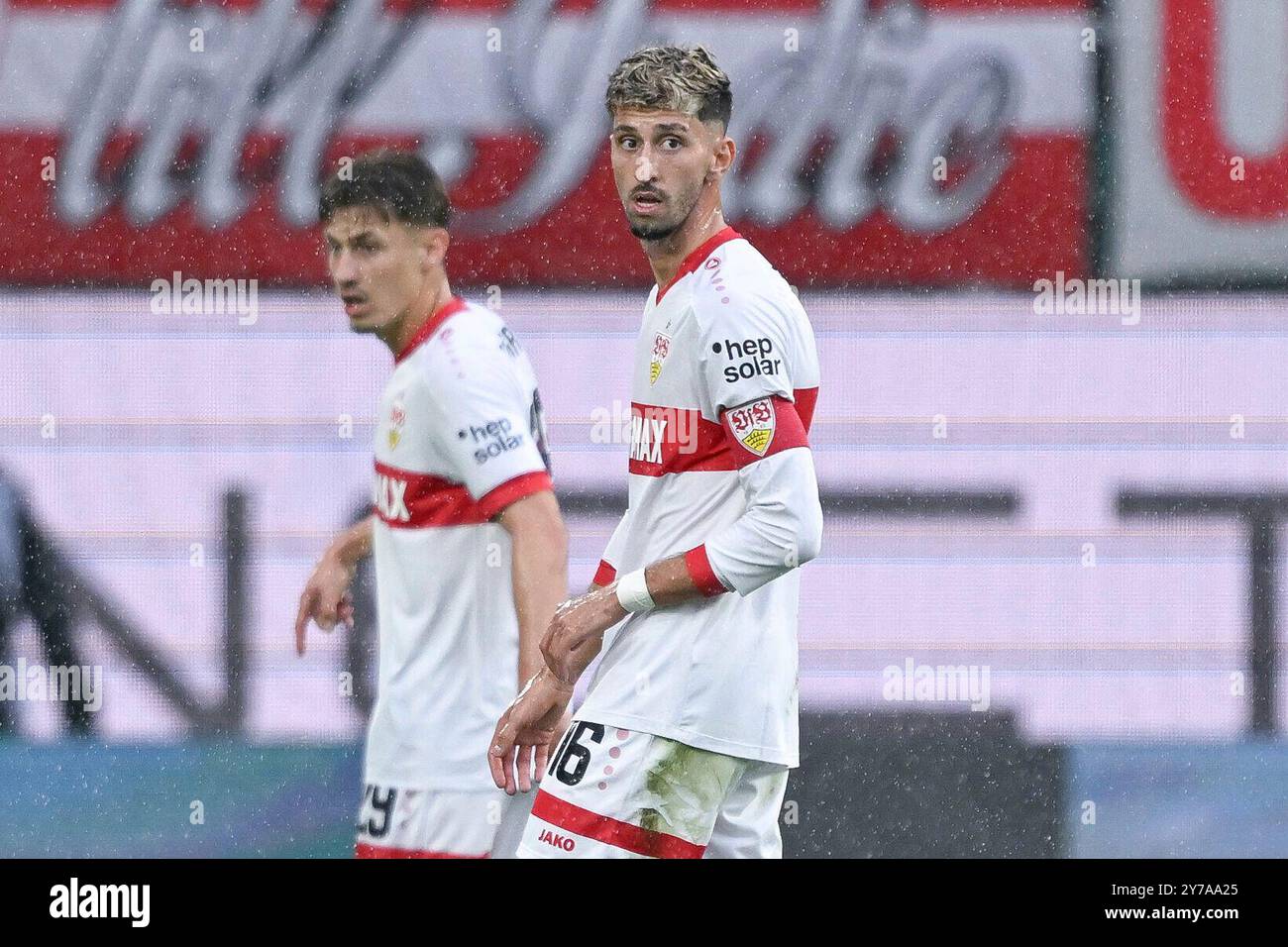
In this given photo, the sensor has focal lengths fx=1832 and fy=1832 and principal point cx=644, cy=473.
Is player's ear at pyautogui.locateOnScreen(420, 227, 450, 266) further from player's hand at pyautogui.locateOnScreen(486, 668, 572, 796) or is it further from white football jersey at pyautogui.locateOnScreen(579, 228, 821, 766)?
player's hand at pyautogui.locateOnScreen(486, 668, 572, 796)

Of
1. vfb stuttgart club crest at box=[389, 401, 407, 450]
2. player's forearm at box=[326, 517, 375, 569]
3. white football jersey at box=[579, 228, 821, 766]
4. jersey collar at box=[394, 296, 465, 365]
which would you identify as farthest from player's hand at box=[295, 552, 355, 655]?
white football jersey at box=[579, 228, 821, 766]

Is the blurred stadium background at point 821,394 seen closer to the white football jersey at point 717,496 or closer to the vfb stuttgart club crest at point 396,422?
the vfb stuttgart club crest at point 396,422

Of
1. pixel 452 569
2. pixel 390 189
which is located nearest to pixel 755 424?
pixel 452 569

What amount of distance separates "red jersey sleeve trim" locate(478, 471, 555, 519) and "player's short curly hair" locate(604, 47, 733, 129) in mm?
946

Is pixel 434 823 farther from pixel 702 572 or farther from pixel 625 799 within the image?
pixel 702 572

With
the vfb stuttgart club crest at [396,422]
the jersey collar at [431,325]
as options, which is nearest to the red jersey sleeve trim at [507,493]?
the vfb stuttgart club crest at [396,422]

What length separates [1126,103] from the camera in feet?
18.1

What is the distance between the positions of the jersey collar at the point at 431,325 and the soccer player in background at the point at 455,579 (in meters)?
0.04

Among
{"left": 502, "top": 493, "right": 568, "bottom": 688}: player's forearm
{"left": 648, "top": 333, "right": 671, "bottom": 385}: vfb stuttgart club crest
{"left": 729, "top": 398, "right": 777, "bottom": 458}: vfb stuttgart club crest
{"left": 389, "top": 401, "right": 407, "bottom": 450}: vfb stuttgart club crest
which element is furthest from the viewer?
{"left": 389, "top": 401, "right": 407, "bottom": 450}: vfb stuttgart club crest

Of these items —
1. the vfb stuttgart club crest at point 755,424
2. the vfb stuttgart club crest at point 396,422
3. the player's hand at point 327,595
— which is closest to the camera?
the vfb stuttgart club crest at point 755,424

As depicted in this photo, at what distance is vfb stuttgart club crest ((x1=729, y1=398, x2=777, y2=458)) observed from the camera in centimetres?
337

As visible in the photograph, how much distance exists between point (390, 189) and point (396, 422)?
2.89 ft

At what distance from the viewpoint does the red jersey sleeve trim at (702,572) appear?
3.38 meters
